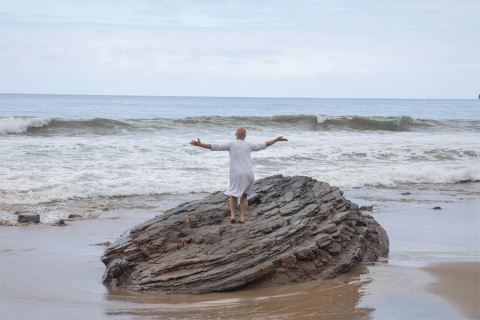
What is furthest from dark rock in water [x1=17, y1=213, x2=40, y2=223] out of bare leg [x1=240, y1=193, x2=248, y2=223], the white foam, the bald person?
the white foam

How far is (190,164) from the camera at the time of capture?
1862 cm

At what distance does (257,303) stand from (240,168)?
7.00ft

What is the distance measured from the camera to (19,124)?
27.9 meters

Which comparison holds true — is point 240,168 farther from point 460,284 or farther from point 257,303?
point 460,284

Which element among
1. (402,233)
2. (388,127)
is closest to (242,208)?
(402,233)

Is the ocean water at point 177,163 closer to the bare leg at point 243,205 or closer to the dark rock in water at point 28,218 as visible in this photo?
the dark rock in water at point 28,218

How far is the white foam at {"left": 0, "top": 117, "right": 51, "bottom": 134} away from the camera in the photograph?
27228mm

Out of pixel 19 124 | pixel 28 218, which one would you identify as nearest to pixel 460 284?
pixel 28 218

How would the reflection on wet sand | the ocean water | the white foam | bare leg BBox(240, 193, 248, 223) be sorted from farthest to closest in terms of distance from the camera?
the white foam
the ocean water
bare leg BBox(240, 193, 248, 223)
the reflection on wet sand

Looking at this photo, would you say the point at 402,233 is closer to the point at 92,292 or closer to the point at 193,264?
the point at 193,264

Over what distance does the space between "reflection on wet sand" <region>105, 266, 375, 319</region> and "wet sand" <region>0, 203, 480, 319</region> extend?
11mm

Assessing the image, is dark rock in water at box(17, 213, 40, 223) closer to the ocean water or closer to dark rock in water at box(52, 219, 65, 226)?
the ocean water

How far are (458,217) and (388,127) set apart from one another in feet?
82.6

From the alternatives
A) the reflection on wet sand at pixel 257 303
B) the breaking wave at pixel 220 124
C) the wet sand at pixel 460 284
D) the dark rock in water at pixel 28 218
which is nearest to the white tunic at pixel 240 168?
the reflection on wet sand at pixel 257 303
